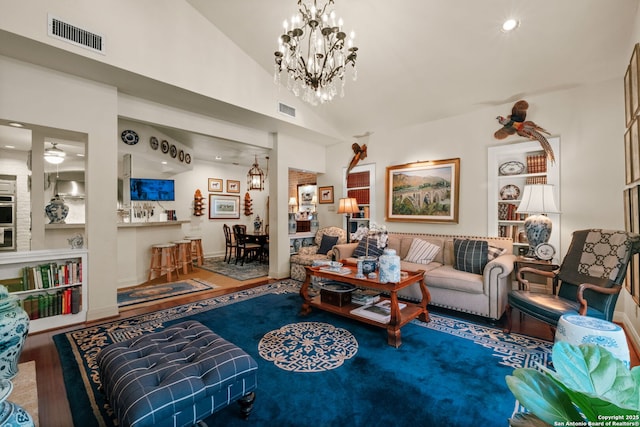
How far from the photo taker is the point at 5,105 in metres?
2.79

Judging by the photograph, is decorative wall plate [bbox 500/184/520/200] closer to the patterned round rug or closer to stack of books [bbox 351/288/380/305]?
stack of books [bbox 351/288/380/305]

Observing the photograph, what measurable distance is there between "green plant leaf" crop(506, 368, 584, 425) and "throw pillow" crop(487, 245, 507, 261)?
3596mm

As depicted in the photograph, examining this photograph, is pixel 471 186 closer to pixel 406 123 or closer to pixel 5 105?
pixel 406 123

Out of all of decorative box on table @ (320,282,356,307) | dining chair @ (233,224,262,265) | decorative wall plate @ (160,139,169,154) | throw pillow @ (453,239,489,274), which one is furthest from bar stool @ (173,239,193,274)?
throw pillow @ (453,239,489,274)

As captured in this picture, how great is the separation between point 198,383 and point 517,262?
366 cm

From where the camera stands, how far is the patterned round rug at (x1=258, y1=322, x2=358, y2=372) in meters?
2.35

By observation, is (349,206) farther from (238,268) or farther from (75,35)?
(75,35)

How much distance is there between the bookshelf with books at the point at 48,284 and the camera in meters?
2.99

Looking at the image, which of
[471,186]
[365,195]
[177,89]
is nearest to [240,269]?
[365,195]

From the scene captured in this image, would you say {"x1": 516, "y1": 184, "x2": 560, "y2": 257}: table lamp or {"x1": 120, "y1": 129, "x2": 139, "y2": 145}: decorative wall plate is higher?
{"x1": 120, "y1": 129, "x2": 139, "y2": 145}: decorative wall plate

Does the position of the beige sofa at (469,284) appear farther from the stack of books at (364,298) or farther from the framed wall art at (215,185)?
the framed wall art at (215,185)

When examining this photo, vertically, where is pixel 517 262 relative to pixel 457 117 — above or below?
below

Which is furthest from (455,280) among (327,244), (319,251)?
(319,251)

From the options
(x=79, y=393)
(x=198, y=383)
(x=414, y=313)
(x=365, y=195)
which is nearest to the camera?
(x=198, y=383)
